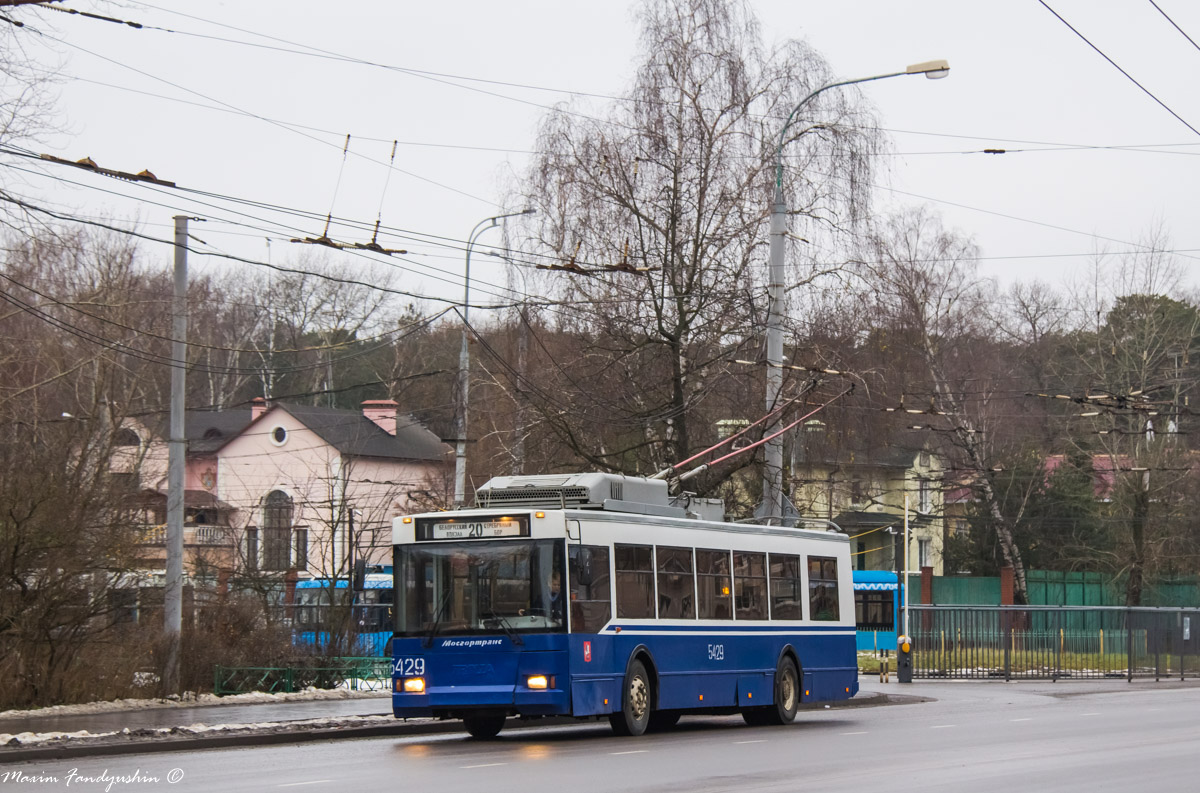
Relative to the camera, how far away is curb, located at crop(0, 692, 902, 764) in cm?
1534

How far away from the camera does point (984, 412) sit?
6256cm

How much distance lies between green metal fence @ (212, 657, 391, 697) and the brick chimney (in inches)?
1357

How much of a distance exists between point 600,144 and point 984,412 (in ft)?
124


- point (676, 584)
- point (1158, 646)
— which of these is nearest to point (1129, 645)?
point (1158, 646)

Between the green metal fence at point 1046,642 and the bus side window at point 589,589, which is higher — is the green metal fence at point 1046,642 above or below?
below

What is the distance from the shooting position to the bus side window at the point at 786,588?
22.4 m

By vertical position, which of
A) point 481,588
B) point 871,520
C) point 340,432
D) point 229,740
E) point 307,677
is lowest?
point 307,677

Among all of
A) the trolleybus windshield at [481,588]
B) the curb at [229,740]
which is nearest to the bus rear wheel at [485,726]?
the curb at [229,740]

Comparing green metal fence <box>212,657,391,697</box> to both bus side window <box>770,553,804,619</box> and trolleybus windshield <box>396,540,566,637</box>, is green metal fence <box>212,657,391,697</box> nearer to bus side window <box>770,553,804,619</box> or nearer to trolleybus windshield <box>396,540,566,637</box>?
trolleybus windshield <box>396,540,566,637</box>

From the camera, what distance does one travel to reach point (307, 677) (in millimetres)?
27125

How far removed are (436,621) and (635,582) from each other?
2.56 metres

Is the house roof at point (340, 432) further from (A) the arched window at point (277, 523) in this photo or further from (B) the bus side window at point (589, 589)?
(B) the bus side window at point (589, 589)

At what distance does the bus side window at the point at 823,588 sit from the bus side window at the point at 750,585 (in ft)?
5.09

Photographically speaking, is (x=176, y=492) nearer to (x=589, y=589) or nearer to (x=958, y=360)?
(x=589, y=589)
